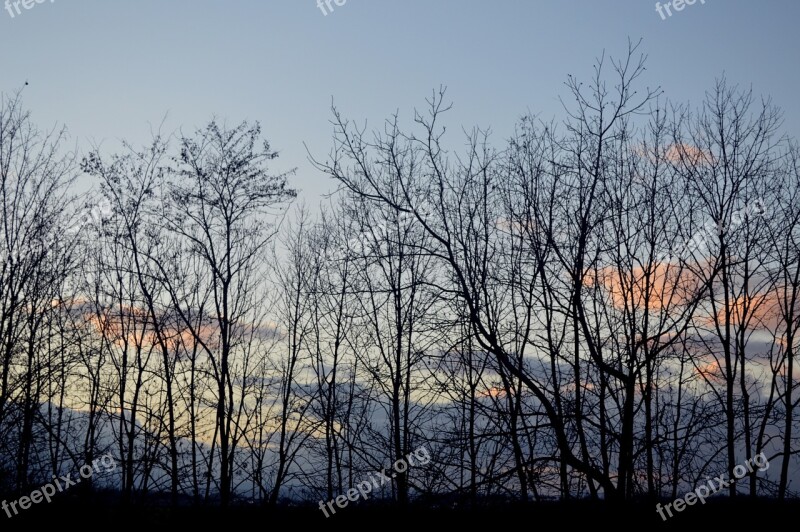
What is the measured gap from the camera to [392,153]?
774 centimetres

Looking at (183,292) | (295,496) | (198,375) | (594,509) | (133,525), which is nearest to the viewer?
(594,509)

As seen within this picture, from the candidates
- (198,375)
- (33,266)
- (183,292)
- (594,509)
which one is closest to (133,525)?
(198,375)

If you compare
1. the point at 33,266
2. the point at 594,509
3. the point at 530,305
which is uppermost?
the point at 33,266

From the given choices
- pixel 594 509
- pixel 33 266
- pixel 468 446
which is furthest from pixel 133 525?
pixel 468 446

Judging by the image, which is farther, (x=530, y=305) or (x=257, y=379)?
(x=257, y=379)

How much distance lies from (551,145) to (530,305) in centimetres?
284

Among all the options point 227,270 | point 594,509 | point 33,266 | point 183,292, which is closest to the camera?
point 33,266

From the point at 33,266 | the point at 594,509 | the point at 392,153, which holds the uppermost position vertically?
the point at 33,266

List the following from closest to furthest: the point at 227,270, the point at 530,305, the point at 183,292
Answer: the point at 530,305 < the point at 227,270 < the point at 183,292

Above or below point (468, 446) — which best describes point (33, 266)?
above

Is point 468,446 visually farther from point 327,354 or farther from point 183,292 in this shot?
point 327,354

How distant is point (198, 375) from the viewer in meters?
20.4

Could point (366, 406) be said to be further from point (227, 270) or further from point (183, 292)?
point (227, 270)

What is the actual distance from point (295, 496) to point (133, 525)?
6750 mm
